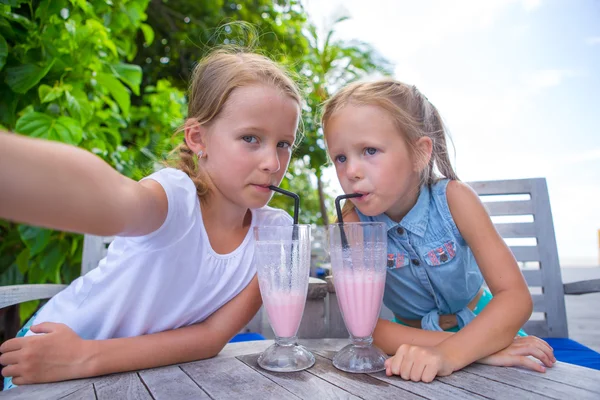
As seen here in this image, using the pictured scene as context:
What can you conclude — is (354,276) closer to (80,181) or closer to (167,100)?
(80,181)

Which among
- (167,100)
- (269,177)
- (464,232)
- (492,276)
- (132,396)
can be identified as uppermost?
(167,100)

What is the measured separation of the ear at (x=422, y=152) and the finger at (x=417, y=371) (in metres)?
0.67

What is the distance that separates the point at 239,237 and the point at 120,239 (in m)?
0.34

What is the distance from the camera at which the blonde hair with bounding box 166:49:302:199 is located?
127 cm

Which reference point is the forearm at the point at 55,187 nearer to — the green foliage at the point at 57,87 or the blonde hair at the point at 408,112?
the blonde hair at the point at 408,112

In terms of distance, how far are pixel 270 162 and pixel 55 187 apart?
724mm

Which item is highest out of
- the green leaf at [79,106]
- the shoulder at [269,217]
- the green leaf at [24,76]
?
the green leaf at [24,76]

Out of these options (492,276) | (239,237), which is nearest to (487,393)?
(492,276)

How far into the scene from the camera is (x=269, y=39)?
17.0 feet

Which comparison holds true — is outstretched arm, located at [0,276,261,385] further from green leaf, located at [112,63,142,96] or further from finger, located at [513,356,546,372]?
green leaf, located at [112,63,142,96]

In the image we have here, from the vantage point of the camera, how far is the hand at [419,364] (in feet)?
2.85

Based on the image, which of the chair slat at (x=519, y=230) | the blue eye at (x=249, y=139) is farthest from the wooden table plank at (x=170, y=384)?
the chair slat at (x=519, y=230)

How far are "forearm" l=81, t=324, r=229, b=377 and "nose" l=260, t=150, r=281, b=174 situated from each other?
1.45 feet

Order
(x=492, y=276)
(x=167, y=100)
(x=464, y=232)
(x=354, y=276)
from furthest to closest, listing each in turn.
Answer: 1. (x=167, y=100)
2. (x=464, y=232)
3. (x=492, y=276)
4. (x=354, y=276)
